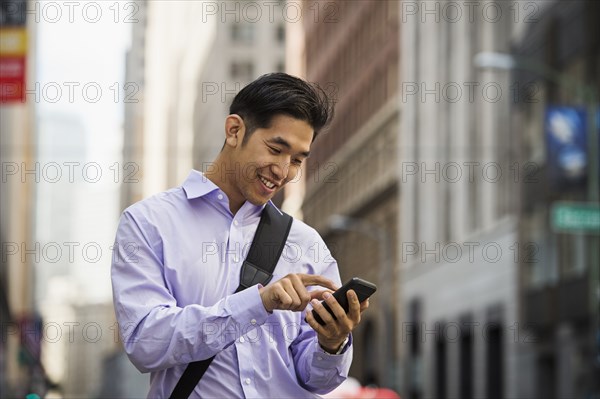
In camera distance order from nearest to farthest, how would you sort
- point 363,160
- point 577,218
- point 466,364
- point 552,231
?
point 577,218
point 552,231
point 466,364
point 363,160

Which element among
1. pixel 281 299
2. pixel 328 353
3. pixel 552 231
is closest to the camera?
pixel 281 299

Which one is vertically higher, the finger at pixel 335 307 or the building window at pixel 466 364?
the finger at pixel 335 307

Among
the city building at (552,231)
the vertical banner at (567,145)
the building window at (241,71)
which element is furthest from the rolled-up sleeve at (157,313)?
the building window at (241,71)

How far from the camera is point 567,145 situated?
90.5 feet

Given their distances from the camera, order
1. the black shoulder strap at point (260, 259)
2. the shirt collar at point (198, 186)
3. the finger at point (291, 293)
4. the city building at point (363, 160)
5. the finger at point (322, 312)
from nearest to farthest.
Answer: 1. the finger at point (291, 293)
2. the finger at point (322, 312)
3. the black shoulder strap at point (260, 259)
4. the shirt collar at point (198, 186)
5. the city building at point (363, 160)

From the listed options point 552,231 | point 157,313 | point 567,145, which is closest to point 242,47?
point 552,231

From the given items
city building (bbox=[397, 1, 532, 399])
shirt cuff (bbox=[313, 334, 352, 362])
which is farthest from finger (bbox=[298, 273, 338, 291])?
city building (bbox=[397, 1, 532, 399])

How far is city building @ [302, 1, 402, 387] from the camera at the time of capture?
6600 centimetres

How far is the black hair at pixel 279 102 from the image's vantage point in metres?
4.07

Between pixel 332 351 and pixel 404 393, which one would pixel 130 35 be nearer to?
pixel 332 351

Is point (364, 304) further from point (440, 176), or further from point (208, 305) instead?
point (440, 176)

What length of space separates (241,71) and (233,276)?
114410 mm

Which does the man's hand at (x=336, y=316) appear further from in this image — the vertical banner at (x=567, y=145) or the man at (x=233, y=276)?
the vertical banner at (x=567, y=145)

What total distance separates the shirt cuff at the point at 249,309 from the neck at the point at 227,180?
17.9 inches
